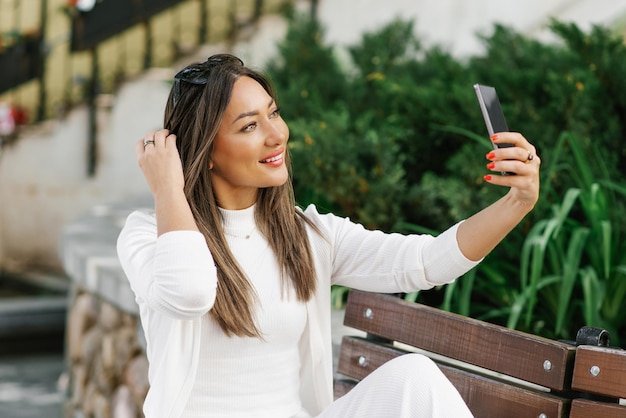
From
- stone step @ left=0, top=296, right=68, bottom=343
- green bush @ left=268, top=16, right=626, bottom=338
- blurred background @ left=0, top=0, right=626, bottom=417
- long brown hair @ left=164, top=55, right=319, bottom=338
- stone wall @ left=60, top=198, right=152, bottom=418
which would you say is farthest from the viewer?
stone step @ left=0, top=296, right=68, bottom=343

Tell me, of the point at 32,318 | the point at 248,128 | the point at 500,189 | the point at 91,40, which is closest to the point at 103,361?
the point at 500,189

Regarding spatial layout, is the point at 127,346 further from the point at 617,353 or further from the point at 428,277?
the point at 617,353

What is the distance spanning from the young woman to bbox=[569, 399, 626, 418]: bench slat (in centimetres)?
25

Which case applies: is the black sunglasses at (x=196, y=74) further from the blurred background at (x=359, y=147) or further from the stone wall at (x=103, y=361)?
the stone wall at (x=103, y=361)

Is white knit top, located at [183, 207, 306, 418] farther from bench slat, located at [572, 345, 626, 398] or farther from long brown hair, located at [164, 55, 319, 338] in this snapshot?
bench slat, located at [572, 345, 626, 398]

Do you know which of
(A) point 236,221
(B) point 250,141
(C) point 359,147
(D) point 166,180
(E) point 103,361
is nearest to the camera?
(D) point 166,180

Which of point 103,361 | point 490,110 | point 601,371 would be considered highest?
point 490,110

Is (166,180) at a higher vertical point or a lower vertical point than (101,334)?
higher

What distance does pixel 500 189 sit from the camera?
11.0 ft

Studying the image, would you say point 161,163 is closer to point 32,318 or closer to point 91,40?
point 32,318

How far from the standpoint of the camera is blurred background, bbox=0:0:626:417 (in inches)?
129

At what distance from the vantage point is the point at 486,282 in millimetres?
3312

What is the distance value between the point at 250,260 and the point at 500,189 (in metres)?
1.31

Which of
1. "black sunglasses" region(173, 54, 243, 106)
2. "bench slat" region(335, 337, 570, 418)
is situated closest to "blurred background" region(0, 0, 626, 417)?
"bench slat" region(335, 337, 570, 418)
